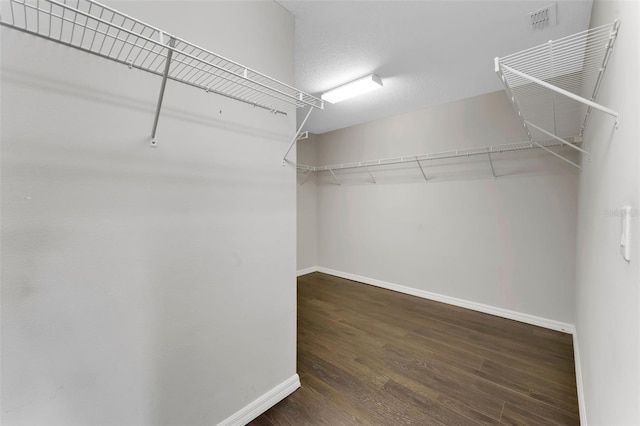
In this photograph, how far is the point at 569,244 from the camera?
2402 mm

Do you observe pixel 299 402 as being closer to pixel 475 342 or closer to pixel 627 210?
pixel 475 342

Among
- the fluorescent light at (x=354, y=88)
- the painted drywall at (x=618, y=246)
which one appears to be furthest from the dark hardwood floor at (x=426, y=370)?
the fluorescent light at (x=354, y=88)

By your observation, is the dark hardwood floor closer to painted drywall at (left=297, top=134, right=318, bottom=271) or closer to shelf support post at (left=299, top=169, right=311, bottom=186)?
painted drywall at (left=297, top=134, right=318, bottom=271)

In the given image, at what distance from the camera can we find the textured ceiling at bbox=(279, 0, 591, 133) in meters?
1.59

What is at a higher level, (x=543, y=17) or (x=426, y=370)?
(x=543, y=17)

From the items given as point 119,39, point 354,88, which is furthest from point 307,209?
point 119,39

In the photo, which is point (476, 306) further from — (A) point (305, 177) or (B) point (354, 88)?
(A) point (305, 177)

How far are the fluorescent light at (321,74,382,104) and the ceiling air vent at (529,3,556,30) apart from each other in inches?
43.6

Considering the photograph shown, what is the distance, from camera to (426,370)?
1.90 metres

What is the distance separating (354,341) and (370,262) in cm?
167

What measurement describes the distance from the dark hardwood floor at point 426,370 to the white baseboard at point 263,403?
3 centimetres

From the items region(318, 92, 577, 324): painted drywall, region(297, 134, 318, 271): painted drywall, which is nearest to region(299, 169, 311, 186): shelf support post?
region(297, 134, 318, 271): painted drywall

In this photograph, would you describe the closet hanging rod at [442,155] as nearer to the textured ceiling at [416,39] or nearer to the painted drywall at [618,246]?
the textured ceiling at [416,39]

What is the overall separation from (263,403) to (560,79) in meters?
2.97
